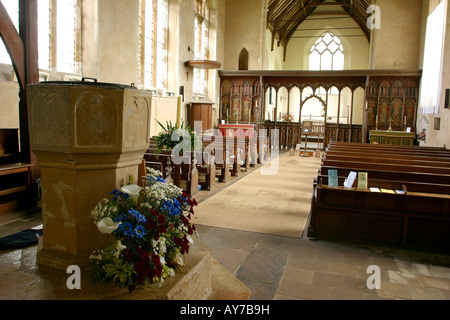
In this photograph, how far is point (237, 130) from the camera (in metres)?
13.1

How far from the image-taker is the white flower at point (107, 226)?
1.82 meters

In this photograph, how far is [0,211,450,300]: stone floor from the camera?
2.50 metres

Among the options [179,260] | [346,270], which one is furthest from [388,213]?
[179,260]

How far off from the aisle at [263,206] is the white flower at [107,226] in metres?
1.31

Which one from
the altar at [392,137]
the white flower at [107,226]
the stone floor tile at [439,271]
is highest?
the altar at [392,137]

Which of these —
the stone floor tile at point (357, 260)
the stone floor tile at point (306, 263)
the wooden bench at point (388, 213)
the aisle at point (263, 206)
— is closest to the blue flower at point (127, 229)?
the aisle at point (263, 206)

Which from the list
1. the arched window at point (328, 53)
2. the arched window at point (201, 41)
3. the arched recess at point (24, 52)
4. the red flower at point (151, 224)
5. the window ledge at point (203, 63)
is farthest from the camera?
the arched window at point (328, 53)

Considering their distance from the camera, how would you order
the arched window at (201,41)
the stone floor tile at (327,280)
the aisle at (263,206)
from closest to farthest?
the stone floor tile at (327,280) → the aisle at (263,206) → the arched window at (201,41)

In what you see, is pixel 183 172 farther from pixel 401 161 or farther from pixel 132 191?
pixel 132 191

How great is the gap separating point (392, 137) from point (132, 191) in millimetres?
11927

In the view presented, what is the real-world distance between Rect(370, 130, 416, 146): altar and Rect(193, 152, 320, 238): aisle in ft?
16.1

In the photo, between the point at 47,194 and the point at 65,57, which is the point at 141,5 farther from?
the point at 47,194

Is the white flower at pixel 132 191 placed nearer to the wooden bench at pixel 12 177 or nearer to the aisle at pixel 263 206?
the aisle at pixel 263 206

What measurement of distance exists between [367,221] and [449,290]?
3.91 feet
